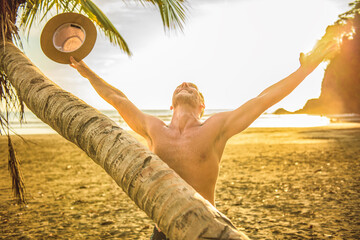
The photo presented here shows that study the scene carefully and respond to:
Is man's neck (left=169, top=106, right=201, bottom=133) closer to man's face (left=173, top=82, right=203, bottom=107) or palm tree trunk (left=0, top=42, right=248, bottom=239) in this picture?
man's face (left=173, top=82, right=203, bottom=107)

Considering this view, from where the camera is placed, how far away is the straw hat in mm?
1801

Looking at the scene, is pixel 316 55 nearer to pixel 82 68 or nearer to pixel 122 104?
pixel 122 104

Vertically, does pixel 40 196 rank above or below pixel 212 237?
below

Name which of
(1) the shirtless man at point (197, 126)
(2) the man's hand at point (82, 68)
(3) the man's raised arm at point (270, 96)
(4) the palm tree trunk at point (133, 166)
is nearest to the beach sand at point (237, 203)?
(2) the man's hand at point (82, 68)

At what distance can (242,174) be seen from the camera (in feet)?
26.2

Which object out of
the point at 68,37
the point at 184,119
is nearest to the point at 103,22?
the point at 68,37

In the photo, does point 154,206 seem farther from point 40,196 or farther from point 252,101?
point 40,196

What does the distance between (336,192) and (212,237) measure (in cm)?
598

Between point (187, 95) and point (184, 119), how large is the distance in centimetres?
17

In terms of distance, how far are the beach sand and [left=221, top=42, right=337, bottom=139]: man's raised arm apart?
116 inches

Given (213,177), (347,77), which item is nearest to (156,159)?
(213,177)

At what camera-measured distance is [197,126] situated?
1630 mm

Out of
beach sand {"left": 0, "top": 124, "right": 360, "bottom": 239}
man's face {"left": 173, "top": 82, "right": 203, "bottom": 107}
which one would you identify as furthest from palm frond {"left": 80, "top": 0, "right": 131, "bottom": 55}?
man's face {"left": 173, "top": 82, "right": 203, "bottom": 107}

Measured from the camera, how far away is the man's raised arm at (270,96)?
1487mm
